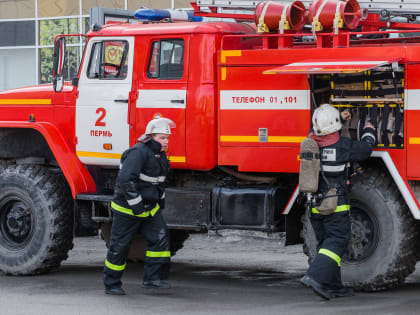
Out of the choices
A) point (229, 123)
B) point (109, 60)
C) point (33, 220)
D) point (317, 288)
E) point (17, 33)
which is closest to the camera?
point (317, 288)

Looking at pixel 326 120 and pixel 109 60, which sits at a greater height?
pixel 109 60

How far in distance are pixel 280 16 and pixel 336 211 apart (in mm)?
2054

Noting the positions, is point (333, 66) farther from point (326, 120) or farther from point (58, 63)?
point (58, 63)

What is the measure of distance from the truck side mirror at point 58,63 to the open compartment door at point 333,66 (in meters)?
2.50

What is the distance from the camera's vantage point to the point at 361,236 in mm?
8984

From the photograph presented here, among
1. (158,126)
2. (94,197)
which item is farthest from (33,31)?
(158,126)

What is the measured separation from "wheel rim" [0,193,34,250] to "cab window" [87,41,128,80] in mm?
1655

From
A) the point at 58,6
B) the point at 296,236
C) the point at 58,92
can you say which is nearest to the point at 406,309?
the point at 296,236

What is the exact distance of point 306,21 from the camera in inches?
376

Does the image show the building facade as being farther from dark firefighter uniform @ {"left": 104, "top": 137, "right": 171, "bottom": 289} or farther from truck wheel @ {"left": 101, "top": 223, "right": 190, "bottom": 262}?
dark firefighter uniform @ {"left": 104, "top": 137, "right": 171, "bottom": 289}

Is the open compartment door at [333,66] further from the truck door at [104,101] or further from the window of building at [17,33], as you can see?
the window of building at [17,33]

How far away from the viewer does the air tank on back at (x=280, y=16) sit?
9328 mm

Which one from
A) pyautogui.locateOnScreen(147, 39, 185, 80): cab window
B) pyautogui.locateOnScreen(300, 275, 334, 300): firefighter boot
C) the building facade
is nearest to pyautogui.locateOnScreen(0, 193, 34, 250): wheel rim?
pyautogui.locateOnScreen(147, 39, 185, 80): cab window

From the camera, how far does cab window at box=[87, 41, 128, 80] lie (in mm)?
10188
